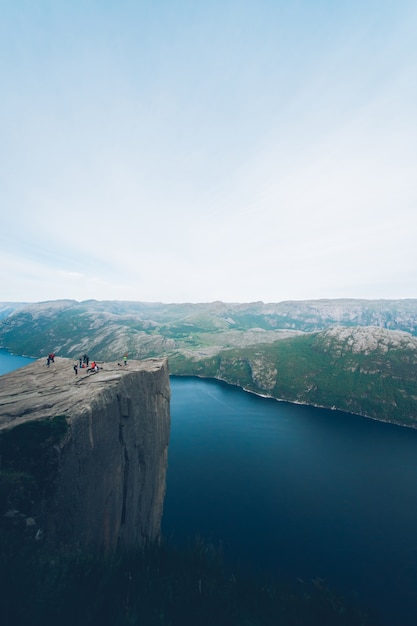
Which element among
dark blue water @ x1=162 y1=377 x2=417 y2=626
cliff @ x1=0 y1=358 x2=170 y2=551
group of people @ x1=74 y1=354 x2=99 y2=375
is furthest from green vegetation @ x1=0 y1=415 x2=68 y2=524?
dark blue water @ x1=162 y1=377 x2=417 y2=626

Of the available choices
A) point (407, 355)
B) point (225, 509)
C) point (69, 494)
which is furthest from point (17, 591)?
point (407, 355)

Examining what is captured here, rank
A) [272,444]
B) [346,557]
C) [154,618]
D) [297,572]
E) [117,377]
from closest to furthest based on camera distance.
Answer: [154,618] → [117,377] → [297,572] → [346,557] → [272,444]

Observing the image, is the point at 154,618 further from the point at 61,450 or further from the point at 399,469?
the point at 399,469

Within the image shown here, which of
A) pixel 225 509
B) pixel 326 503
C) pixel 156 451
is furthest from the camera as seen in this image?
pixel 326 503

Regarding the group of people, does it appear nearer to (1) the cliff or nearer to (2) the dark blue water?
(1) the cliff

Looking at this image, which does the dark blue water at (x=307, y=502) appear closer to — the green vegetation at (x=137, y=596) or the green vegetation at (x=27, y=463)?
the green vegetation at (x=137, y=596)

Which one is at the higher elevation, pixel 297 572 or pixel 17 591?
pixel 17 591
